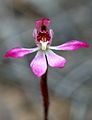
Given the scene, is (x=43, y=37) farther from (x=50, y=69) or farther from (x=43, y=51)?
(x=50, y=69)

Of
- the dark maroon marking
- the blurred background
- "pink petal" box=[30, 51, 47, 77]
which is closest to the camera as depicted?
"pink petal" box=[30, 51, 47, 77]

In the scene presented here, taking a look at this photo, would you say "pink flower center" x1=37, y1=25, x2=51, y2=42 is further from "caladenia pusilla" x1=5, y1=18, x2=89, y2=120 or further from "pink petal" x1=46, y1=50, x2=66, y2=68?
"pink petal" x1=46, y1=50, x2=66, y2=68

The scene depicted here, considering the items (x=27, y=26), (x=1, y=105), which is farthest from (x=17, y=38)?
(x=1, y=105)

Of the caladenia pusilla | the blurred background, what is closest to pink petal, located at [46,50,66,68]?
the caladenia pusilla

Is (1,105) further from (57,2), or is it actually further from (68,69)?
(57,2)

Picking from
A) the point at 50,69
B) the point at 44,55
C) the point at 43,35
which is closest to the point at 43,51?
the point at 44,55

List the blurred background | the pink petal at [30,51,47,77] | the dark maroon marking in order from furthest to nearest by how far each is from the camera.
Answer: the blurred background, the dark maroon marking, the pink petal at [30,51,47,77]

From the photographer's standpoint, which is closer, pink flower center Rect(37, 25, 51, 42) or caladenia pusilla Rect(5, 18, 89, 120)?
caladenia pusilla Rect(5, 18, 89, 120)
